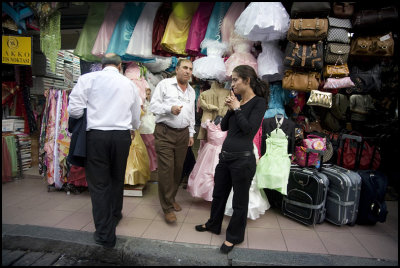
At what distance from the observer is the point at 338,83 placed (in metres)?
3.36

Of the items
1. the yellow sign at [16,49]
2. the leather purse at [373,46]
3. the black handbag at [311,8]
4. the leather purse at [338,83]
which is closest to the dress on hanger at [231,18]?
the black handbag at [311,8]

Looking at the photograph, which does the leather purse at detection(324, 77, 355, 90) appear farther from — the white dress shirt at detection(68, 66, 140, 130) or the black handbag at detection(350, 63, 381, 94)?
the white dress shirt at detection(68, 66, 140, 130)

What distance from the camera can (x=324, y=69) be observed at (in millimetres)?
3477

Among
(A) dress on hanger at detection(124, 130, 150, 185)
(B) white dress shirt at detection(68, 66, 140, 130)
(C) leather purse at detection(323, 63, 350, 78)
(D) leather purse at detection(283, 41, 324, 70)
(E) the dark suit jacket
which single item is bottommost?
(A) dress on hanger at detection(124, 130, 150, 185)

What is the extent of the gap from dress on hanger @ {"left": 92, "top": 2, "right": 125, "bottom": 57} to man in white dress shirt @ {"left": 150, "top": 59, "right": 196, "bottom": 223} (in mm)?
1283

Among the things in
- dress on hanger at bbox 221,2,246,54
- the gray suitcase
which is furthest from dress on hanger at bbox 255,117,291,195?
dress on hanger at bbox 221,2,246,54

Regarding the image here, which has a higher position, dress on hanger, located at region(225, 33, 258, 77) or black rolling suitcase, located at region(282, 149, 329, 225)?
dress on hanger, located at region(225, 33, 258, 77)

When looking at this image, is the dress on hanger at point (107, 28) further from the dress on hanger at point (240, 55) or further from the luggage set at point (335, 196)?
the luggage set at point (335, 196)

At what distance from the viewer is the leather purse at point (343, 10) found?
3.29 meters

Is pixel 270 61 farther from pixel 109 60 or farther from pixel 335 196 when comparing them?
pixel 109 60

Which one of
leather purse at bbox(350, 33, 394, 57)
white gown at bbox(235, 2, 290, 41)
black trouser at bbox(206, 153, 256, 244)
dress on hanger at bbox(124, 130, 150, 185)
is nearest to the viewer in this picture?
black trouser at bbox(206, 153, 256, 244)

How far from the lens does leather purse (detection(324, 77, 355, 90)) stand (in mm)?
3352

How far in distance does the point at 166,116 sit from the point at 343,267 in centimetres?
259

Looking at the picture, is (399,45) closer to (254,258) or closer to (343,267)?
(343,267)
